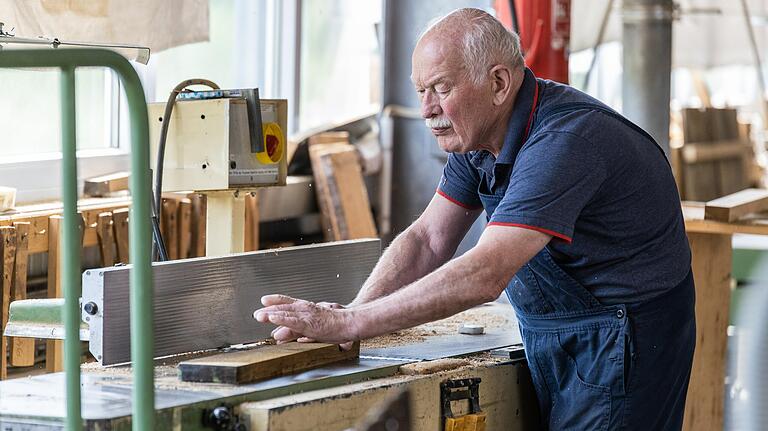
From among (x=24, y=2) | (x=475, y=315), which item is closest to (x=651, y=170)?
(x=475, y=315)

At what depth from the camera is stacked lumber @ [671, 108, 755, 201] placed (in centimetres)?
633

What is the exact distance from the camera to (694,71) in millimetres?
8516

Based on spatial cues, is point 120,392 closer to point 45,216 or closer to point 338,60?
point 45,216

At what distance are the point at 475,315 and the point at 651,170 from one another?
77 cm

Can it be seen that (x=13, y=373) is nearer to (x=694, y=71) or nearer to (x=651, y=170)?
(x=651, y=170)

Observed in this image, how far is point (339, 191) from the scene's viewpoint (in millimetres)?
4664

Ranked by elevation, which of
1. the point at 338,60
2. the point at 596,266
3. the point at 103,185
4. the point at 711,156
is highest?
the point at 338,60

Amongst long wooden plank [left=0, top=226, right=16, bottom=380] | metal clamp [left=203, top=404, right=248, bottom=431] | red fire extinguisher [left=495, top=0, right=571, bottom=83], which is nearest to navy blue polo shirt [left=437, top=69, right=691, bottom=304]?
metal clamp [left=203, top=404, right=248, bottom=431]

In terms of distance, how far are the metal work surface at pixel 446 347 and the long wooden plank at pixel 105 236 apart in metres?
1.33

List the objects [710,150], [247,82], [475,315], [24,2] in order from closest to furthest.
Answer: [475,315]
[24,2]
[247,82]
[710,150]

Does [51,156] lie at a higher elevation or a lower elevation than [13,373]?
higher

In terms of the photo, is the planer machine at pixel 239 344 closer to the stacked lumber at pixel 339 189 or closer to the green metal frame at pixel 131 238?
the green metal frame at pixel 131 238

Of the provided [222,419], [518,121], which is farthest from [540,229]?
[222,419]

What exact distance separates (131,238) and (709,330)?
247 cm
